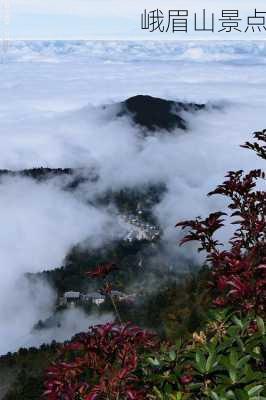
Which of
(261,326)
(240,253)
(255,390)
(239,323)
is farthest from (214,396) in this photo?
(240,253)

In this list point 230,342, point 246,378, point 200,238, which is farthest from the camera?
point 200,238

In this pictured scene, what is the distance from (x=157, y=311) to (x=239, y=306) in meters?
191

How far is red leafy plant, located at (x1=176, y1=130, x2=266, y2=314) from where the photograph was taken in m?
6.95

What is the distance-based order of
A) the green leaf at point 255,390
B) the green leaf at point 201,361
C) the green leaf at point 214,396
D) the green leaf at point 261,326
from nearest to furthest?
the green leaf at point 255,390 → the green leaf at point 214,396 → the green leaf at point 201,361 → the green leaf at point 261,326

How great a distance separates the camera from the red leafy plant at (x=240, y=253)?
6.95 m

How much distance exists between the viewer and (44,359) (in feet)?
637

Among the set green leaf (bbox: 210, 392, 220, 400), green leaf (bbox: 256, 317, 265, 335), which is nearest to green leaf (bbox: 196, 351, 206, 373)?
green leaf (bbox: 210, 392, 220, 400)

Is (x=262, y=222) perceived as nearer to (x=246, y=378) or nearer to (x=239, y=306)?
(x=239, y=306)

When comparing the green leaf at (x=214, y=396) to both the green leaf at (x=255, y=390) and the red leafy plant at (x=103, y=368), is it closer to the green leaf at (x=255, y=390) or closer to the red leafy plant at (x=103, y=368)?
the green leaf at (x=255, y=390)

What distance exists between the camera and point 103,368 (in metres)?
6.49

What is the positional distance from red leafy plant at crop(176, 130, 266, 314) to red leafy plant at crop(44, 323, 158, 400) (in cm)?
119

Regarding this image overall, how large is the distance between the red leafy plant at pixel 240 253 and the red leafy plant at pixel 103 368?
1.19 metres

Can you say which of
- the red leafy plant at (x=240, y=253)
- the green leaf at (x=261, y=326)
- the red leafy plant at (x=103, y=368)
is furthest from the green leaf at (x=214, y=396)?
the red leafy plant at (x=240, y=253)

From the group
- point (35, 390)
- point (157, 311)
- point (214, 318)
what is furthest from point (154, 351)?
point (157, 311)
